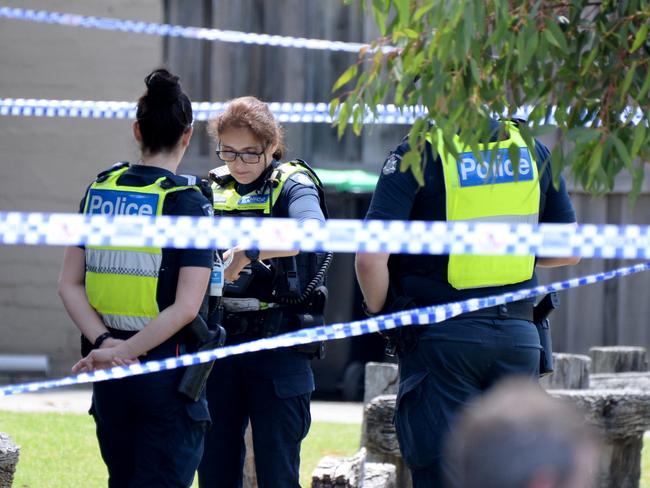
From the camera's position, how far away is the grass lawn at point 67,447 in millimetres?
6910

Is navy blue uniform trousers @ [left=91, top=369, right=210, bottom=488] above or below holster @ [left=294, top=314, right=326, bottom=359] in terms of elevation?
below

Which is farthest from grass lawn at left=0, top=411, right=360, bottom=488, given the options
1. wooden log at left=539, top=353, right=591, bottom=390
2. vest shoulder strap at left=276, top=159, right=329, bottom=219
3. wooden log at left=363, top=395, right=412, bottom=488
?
vest shoulder strap at left=276, top=159, right=329, bottom=219

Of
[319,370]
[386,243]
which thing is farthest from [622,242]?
[319,370]

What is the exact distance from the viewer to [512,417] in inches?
77.5

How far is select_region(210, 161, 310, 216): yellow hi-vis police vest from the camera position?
4934mm

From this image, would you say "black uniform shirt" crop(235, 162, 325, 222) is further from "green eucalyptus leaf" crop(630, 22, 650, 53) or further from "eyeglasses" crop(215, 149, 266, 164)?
"green eucalyptus leaf" crop(630, 22, 650, 53)

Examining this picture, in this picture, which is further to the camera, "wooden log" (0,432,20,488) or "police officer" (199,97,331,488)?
"wooden log" (0,432,20,488)

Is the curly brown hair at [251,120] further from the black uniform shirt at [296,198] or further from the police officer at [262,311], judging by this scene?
the black uniform shirt at [296,198]

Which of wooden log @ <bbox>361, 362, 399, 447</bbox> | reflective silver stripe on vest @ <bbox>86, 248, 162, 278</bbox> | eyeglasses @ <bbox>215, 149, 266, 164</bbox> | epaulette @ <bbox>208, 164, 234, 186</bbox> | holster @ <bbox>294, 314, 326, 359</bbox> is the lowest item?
wooden log @ <bbox>361, 362, 399, 447</bbox>

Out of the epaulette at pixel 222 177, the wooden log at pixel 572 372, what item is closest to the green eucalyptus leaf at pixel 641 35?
the epaulette at pixel 222 177

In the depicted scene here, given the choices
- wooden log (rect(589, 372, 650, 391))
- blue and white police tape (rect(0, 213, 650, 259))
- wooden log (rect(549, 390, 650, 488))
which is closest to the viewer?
blue and white police tape (rect(0, 213, 650, 259))

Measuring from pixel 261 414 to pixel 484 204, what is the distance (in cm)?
120

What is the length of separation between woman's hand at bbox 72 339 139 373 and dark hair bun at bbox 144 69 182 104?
2.66 ft

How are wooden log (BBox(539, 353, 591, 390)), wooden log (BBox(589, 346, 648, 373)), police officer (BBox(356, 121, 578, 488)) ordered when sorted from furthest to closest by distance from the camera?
wooden log (BBox(589, 346, 648, 373)) → wooden log (BBox(539, 353, 591, 390)) → police officer (BBox(356, 121, 578, 488))
